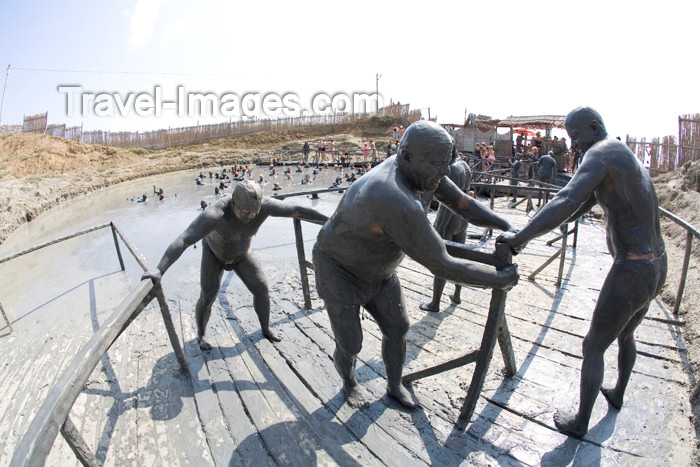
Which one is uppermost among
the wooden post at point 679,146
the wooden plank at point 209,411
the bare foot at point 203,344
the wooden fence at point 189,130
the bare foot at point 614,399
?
the wooden fence at point 189,130

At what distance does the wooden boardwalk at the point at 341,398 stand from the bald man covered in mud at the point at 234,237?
430 mm

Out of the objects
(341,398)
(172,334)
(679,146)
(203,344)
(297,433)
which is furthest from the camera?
(679,146)

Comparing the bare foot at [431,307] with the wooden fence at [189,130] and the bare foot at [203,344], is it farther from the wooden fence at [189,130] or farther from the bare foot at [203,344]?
the wooden fence at [189,130]

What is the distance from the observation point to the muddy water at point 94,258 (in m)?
5.79

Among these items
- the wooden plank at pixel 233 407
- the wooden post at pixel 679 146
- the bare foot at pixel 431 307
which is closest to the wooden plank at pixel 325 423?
the wooden plank at pixel 233 407

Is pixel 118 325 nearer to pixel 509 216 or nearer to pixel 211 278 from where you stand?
pixel 211 278

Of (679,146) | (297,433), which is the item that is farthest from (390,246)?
(679,146)

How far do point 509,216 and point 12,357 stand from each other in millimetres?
8913

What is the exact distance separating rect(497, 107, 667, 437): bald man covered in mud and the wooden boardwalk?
0.51 m

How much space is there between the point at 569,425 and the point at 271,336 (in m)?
2.60

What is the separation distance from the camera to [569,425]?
2.43m

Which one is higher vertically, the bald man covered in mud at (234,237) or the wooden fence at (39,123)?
the wooden fence at (39,123)

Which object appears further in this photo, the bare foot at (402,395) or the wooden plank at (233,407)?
the bare foot at (402,395)

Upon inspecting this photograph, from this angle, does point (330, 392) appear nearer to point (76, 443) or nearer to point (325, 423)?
point (325, 423)
